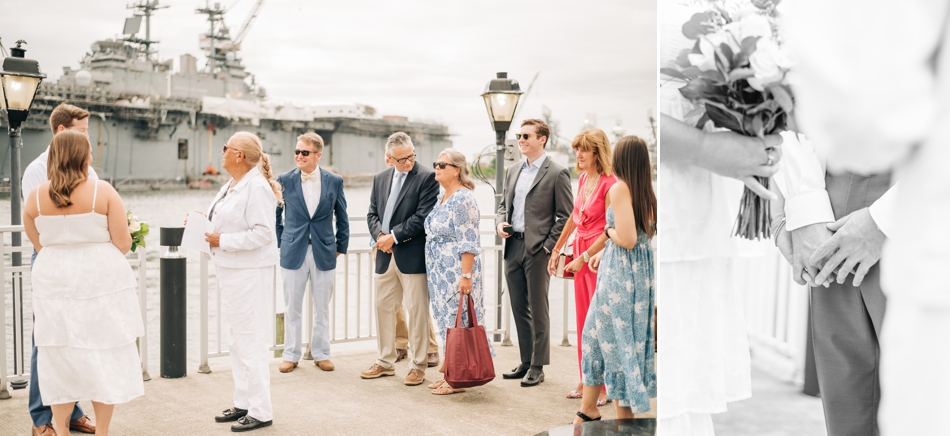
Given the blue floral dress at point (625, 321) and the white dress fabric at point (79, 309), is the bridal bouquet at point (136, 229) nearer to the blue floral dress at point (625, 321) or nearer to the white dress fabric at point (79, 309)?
the white dress fabric at point (79, 309)

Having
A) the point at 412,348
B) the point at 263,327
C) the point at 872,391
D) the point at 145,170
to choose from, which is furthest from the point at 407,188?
the point at 145,170

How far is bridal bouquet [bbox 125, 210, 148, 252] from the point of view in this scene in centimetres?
298

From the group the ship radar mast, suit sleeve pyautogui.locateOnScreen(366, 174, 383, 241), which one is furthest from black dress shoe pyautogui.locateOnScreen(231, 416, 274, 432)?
the ship radar mast

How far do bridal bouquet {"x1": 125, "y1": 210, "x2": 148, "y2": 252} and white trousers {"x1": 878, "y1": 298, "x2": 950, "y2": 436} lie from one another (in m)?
2.83

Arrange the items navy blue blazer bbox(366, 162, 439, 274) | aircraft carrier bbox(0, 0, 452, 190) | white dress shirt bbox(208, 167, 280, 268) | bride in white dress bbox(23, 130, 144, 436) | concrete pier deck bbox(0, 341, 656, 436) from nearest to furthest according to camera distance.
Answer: bride in white dress bbox(23, 130, 144, 436)
white dress shirt bbox(208, 167, 280, 268)
concrete pier deck bbox(0, 341, 656, 436)
navy blue blazer bbox(366, 162, 439, 274)
aircraft carrier bbox(0, 0, 452, 190)

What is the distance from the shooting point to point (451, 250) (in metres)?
3.56

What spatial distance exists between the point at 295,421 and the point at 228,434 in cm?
31

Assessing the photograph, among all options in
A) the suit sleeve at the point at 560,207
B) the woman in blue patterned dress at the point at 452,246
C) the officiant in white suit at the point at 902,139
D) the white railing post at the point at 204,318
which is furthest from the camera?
the white railing post at the point at 204,318

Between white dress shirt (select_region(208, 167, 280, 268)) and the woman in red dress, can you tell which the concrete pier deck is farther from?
white dress shirt (select_region(208, 167, 280, 268))

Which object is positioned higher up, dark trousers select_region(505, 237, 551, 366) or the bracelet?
the bracelet

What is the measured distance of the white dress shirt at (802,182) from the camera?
1250 millimetres

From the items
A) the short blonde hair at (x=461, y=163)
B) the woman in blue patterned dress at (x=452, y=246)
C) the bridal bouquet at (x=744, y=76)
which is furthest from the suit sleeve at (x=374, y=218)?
the bridal bouquet at (x=744, y=76)

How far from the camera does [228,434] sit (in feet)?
9.66

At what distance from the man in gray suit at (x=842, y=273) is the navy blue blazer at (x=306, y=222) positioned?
3085 mm
